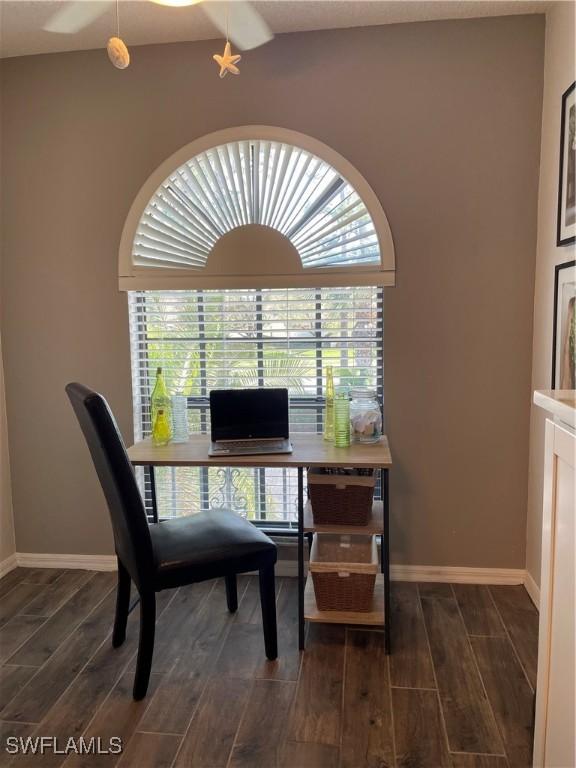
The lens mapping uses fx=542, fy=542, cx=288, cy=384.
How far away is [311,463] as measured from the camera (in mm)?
2135

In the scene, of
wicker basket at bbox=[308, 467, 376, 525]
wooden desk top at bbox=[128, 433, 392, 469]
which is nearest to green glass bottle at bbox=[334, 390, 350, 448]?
wooden desk top at bbox=[128, 433, 392, 469]

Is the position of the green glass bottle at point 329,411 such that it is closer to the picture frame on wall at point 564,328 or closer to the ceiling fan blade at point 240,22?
the picture frame on wall at point 564,328

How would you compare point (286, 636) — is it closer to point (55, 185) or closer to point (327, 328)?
point (327, 328)

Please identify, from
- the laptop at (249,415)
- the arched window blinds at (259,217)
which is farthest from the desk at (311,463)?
the arched window blinds at (259,217)

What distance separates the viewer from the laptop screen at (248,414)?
8.10ft

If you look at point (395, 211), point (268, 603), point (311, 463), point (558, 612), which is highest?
point (395, 211)

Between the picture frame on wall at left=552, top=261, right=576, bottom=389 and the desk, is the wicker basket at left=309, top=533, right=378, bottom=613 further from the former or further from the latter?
the picture frame on wall at left=552, top=261, right=576, bottom=389

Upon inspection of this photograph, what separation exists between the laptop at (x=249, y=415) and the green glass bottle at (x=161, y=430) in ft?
0.72

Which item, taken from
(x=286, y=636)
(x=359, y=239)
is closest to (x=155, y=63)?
(x=359, y=239)

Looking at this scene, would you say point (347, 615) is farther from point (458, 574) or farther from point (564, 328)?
point (564, 328)

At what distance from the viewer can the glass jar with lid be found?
2385 millimetres

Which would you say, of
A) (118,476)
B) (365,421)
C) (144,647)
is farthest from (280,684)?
(365,421)

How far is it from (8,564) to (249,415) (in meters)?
1.64

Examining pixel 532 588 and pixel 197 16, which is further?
pixel 532 588
